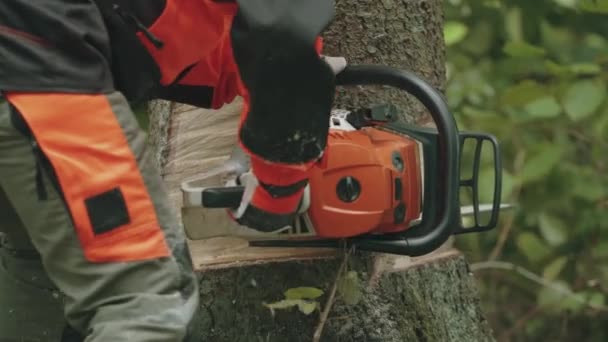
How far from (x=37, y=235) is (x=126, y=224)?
18 centimetres

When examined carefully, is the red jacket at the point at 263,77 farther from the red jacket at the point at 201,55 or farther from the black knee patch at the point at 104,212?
the black knee patch at the point at 104,212

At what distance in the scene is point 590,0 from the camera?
11.3 feet

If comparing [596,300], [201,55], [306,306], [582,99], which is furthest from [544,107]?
[201,55]

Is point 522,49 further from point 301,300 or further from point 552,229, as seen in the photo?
point 301,300

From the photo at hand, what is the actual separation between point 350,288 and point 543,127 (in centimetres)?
219

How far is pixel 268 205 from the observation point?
2.07m

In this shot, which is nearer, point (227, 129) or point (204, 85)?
point (204, 85)

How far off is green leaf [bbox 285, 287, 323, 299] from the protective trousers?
51 cm

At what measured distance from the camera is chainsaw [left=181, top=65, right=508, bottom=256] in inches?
86.0

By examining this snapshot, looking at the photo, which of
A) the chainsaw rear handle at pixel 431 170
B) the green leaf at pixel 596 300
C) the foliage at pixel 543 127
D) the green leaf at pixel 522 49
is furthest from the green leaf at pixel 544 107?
the chainsaw rear handle at pixel 431 170

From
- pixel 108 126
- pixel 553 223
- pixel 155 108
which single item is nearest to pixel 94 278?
pixel 108 126

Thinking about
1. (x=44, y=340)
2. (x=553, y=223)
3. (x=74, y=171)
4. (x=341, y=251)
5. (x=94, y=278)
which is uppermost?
(x=74, y=171)

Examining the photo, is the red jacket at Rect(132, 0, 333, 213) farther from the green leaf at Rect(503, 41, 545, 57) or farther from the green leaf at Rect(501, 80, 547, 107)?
the green leaf at Rect(501, 80, 547, 107)

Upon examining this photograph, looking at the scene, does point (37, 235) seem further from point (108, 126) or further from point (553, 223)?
point (553, 223)
